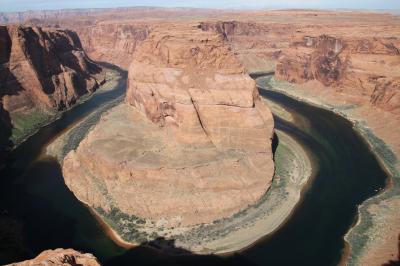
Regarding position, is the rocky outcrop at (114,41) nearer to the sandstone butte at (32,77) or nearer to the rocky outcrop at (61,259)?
the sandstone butte at (32,77)

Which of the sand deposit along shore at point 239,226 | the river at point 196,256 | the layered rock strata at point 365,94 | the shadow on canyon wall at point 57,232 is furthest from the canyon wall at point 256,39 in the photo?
the shadow on canyon wall at point 57,232

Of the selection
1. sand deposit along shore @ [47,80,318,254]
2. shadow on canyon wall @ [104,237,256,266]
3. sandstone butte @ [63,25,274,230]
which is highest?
sandstone butte @ [63,25,274,230]

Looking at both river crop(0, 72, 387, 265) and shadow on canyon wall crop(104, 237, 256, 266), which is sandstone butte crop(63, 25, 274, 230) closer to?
shadow on canyon wall crop(104, 237, 256, 266)

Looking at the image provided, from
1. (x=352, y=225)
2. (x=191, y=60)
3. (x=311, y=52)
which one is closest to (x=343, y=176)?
(x=352, y=225)

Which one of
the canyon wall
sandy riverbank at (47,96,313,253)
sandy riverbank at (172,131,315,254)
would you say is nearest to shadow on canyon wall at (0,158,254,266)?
sandy riverbank at (47,96,313,253)

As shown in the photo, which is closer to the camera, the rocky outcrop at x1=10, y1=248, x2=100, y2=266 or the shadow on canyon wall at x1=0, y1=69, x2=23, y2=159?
the rocky outcrop at x1=10, y1=248, x2=100, y2=266

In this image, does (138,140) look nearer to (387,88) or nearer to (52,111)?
(52,111)

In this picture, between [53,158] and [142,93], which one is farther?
[53,158]
